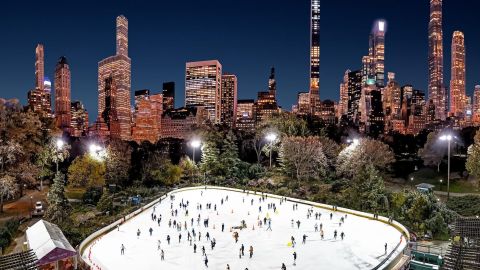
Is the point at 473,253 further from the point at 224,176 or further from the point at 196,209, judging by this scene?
the point at 224,176

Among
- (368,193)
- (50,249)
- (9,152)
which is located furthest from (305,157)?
(50,249)

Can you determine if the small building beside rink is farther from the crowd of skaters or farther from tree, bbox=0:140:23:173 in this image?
tree, bbox=0:140:23:173

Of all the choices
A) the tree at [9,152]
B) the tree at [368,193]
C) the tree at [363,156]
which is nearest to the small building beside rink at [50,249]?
the tree at [9,152]

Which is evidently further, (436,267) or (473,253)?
(436,267)

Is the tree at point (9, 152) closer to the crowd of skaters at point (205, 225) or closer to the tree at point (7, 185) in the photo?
the tree at point (7, 185)

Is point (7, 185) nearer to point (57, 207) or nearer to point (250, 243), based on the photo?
point (57, 207)

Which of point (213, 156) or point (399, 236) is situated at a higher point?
point (213, 156)

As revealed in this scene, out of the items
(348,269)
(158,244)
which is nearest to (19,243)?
(158,244)
